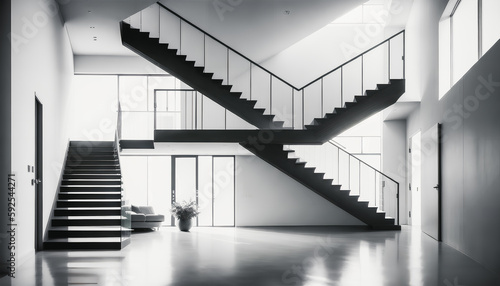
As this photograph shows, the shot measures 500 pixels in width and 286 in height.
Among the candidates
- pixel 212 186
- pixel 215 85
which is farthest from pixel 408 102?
pixel 212 186

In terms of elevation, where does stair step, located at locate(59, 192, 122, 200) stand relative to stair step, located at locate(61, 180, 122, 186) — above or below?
below

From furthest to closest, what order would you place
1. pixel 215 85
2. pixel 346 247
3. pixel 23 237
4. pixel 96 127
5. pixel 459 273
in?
pixel 96 127
pixel 215 85
pixel 346 247
pixel 23 237
pixel 459 273

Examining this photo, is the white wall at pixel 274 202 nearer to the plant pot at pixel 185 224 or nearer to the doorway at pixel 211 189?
the doorway at pixel 211 189

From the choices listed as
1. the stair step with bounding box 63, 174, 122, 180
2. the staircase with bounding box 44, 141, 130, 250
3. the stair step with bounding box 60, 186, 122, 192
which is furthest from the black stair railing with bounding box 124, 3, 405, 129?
the stair step with bounding box 60, 186, 122, 192

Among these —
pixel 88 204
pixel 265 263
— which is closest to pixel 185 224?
pixel 88 204

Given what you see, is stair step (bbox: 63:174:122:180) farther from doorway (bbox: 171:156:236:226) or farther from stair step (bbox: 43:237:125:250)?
doorway (bbox: 171:156:236:226)

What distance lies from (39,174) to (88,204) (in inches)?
64.7

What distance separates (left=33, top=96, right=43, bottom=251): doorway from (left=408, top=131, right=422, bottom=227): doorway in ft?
30.3

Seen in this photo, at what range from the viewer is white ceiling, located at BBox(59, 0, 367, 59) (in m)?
11.4

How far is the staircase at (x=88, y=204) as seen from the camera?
396 inches

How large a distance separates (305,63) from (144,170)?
586 centimetres

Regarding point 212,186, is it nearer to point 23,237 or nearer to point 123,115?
point 123,115

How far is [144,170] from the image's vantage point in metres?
16.4

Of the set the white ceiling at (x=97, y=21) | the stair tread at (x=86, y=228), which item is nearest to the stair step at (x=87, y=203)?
the stair tread at (x=86, y=228)
